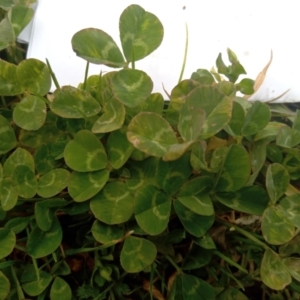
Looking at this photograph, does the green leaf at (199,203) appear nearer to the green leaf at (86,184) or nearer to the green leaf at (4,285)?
the green leaf at (86,184)

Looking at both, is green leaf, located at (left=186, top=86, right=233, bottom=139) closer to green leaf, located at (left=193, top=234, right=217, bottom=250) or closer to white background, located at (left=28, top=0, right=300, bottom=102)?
green leaf, located at (left=193, top=234, right=217, bottom=250)

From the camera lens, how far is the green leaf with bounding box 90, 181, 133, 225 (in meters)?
0.53

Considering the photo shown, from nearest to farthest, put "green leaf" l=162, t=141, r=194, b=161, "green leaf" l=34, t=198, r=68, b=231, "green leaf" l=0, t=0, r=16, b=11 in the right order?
"green leaf" l=162, t=141, r=194, b=161 < "green leaf" l=34, t=198, r=68, b=231 < "green leaf" l=0, t=0, r=16, b=11

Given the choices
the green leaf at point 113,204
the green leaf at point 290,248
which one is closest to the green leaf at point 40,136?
the green leaf at point 113,204

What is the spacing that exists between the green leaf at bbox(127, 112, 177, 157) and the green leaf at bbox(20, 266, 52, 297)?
0.23 metres

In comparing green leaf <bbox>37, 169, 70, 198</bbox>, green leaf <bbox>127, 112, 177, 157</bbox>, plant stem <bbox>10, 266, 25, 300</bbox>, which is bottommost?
plant stem <bbox>10, 266, 25, 300</bbox>

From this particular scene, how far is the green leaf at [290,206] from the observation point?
54 centimetres

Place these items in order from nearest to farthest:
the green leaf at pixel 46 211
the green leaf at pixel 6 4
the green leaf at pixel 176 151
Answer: the green leaf at pixel 176 151 → the green leaf at pixel 46 211 → the green leaf at pixel 6 4

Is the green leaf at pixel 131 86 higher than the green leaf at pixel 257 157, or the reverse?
the green leaf at pixel 131 86

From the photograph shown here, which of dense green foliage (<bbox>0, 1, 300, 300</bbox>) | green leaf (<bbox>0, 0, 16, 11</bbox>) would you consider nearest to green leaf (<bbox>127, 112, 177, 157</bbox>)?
dense green foliage (<bbox>0, 1, 300, 300</bbox>)

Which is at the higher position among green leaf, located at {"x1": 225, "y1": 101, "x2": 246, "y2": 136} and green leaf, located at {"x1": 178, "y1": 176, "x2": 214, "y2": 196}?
green leaf, located at {"x1": 225, "y1": 101, "x2": 246, "y2": 136}

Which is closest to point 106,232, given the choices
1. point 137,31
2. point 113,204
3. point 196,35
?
point 113,204

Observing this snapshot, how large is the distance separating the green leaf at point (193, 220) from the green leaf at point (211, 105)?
10 centimetres

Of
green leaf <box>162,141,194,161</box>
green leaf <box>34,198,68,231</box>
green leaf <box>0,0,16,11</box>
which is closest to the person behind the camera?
green leaf <box>162,141,194,161</box>
